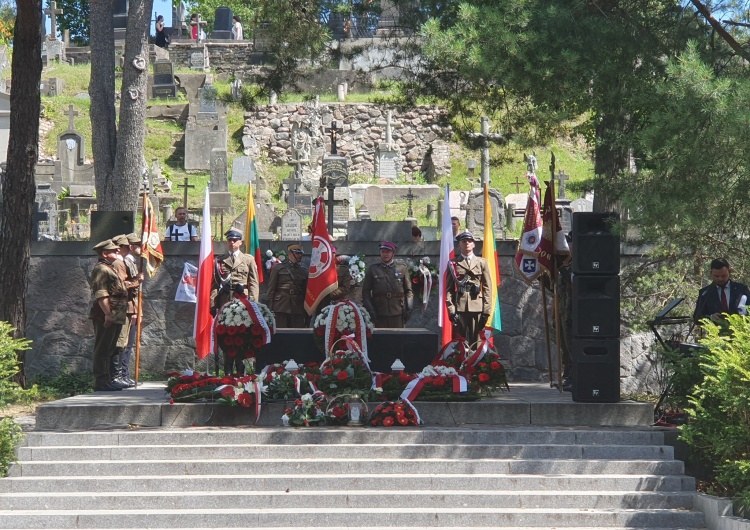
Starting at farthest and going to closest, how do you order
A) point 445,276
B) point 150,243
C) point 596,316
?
point 150,243 < point 445,276 < point 596,316

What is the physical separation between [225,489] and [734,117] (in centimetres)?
491

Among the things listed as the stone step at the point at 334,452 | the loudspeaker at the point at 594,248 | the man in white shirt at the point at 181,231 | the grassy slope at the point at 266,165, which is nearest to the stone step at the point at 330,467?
the stone step at the point at 334,452

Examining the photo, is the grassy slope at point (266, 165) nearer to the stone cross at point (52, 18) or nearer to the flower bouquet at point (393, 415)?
the stone cross at point (52, 18)

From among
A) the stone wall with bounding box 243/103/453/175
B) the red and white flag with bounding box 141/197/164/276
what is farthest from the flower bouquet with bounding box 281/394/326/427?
the stone wall with bounding box 243/103/453/175

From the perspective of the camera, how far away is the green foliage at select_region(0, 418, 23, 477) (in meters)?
9.16

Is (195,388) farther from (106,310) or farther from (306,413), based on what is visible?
(106,310)

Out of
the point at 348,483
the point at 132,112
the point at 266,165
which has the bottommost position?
the point at 348,483

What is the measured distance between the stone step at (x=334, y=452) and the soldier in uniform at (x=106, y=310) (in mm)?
2626

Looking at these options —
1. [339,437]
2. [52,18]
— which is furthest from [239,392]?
[52,18]

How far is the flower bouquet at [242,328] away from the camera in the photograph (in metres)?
11.5

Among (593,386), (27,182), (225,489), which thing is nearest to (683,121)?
(593,386)

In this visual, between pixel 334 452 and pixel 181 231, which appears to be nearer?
pixel 334 452

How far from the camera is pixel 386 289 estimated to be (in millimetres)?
13766

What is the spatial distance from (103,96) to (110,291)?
4334 millimetres
